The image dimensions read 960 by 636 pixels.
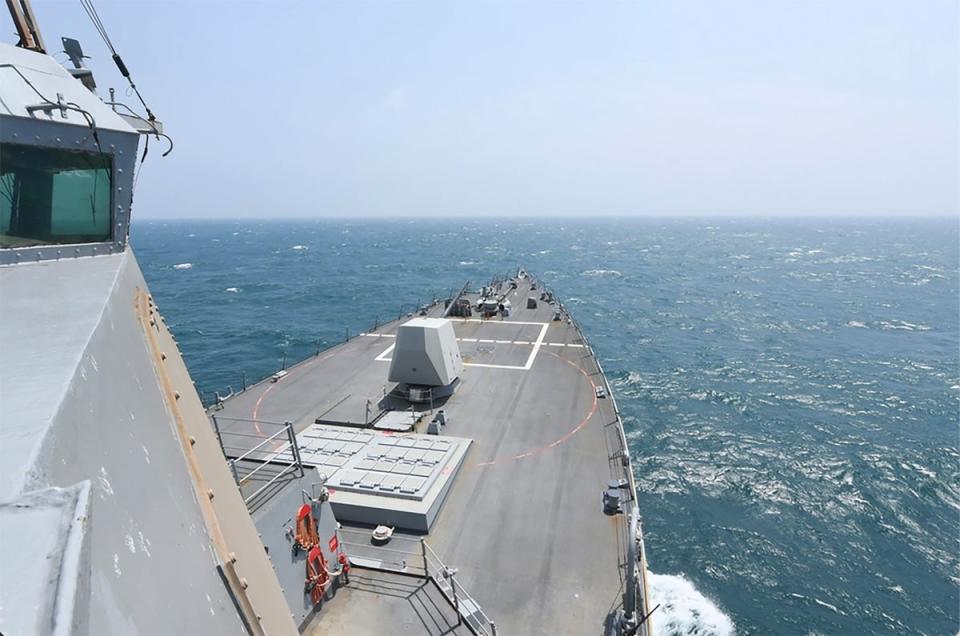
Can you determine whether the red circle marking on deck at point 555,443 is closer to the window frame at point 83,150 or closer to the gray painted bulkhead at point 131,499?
the window frame at point 83,150

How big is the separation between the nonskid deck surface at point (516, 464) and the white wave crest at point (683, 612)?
5841mm

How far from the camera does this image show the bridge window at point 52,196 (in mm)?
5637

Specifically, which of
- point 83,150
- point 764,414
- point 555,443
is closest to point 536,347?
point 555,443

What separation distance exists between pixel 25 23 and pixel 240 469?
30.0 feet

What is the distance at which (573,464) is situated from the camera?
1841cm

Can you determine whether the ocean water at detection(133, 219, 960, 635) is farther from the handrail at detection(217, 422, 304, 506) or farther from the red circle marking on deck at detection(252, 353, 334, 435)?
the handrail at detection(217, 422, 304, 506)

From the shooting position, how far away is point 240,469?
1171cm

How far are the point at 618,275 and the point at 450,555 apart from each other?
96.1m

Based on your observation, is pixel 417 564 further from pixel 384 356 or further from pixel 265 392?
pixel 384 356

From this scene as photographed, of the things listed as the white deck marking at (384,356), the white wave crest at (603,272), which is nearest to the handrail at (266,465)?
the white deck marking at (384,356)

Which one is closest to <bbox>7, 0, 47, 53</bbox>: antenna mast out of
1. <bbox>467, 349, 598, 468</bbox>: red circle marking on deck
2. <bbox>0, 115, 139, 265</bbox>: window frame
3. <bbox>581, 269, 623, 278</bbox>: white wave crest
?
<bbox>0, 115, 139, 265</bbox>: window frame

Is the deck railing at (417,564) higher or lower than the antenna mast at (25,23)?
lower

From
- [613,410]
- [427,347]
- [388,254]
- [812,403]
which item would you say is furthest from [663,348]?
[388,254]

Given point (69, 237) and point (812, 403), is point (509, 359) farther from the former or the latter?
point (69, 237)
